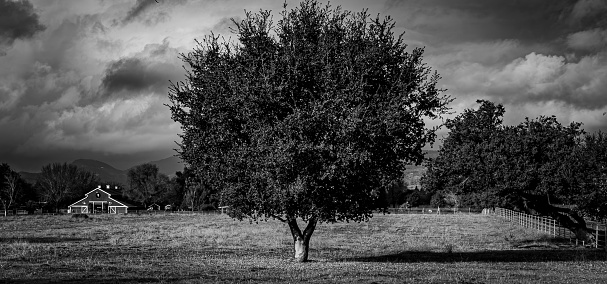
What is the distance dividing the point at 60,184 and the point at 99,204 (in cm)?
1688

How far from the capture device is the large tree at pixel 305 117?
24.8 meters

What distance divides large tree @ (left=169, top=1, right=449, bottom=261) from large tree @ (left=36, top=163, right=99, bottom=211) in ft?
432

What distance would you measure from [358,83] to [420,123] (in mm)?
4755

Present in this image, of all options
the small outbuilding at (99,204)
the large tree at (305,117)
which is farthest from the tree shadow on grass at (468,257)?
the small outbuilding at (99,204)

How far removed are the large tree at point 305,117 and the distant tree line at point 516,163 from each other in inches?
844

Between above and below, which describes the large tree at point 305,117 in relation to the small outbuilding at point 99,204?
above

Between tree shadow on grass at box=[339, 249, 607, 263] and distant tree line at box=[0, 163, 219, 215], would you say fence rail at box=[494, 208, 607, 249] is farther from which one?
distant tree line at box=[0, 163, 219, 215]

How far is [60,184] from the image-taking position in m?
162

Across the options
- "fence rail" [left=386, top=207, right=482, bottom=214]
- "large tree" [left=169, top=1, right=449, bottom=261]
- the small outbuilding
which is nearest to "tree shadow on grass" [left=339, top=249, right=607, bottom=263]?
"large tree" [left=169, top=1, right=449, bottom=261]

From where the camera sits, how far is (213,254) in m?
34.2

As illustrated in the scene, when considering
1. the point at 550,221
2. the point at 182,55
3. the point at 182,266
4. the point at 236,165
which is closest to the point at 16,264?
the point at 182,266

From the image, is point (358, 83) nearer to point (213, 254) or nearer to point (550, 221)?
point (213, 254)

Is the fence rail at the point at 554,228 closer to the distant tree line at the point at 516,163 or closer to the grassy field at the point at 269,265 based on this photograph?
the distant tree line at the point at 516,163

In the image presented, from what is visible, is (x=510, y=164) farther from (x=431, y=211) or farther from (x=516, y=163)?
(x=431, y=211)
